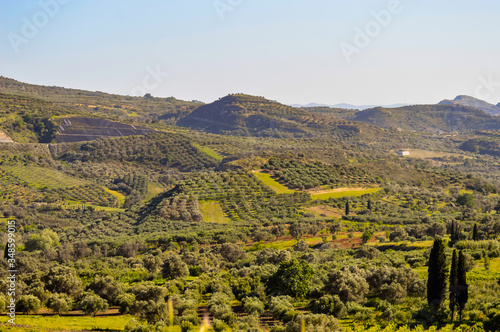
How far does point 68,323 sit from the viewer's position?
26703 mm

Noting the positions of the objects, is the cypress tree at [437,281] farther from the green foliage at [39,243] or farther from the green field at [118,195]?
the green field at [118,195]

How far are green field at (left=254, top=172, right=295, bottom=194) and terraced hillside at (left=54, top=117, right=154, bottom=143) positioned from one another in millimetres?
91514

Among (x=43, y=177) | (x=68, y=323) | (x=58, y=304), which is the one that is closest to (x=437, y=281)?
(x=68, y=323)

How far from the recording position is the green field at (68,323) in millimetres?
25095

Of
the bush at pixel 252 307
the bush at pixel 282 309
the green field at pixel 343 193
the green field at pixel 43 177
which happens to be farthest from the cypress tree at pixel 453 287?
the green field at pixel 43 177

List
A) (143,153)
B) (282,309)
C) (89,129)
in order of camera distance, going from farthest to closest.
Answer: (89,129)
(143,153)
(282,309)

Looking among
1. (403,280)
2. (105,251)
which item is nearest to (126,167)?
(105,251)

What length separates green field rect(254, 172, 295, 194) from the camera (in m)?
90.5

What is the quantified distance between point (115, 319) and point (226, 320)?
7.37m

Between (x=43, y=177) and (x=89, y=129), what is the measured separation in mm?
64221

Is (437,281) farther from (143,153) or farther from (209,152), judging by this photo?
(143,153)

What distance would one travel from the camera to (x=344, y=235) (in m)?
60.6

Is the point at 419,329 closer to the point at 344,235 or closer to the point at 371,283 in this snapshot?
the point at 371,283

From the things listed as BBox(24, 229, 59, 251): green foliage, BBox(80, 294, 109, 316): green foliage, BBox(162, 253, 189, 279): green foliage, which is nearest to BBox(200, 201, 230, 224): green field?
BBox(24, 229, 59, 251): green foliage
